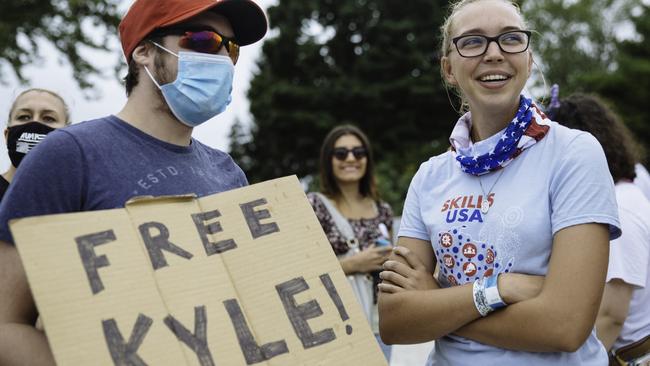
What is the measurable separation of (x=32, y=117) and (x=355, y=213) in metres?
2.34

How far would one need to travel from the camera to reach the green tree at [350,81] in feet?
78.3

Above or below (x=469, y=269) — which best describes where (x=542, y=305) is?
below

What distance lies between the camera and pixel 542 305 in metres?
1.88

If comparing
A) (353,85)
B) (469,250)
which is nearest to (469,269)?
(469,250)

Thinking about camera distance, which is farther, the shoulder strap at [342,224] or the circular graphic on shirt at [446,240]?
the shoulder strap at [342,224]

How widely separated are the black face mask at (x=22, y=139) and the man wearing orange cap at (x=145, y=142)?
1.20 m

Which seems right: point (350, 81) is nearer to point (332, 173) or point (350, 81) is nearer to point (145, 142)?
point (332, 173)

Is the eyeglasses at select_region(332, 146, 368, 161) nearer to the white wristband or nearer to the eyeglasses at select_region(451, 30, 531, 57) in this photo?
the eyeglasses at select_region(451, 30, 531, 57)

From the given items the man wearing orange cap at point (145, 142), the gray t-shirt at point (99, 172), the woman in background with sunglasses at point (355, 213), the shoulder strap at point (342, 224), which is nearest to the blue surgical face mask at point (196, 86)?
the man wearing orange cap at point (145, 142)

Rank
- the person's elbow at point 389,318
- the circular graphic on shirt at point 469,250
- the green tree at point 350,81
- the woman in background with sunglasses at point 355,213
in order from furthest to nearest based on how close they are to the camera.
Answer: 1. the green tree at point 350,81
2. the woman in background with sunglasses at point 355,213
3. the person's elbow at point 389,318
4. the circular graphic on shirt at point 469,250

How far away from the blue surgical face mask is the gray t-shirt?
13 cm

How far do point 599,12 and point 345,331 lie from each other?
1531 inches


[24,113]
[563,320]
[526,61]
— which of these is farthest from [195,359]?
[24,113]

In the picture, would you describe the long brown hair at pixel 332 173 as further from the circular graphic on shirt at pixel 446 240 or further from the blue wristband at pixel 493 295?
the blue wristband at pixel 493 295
